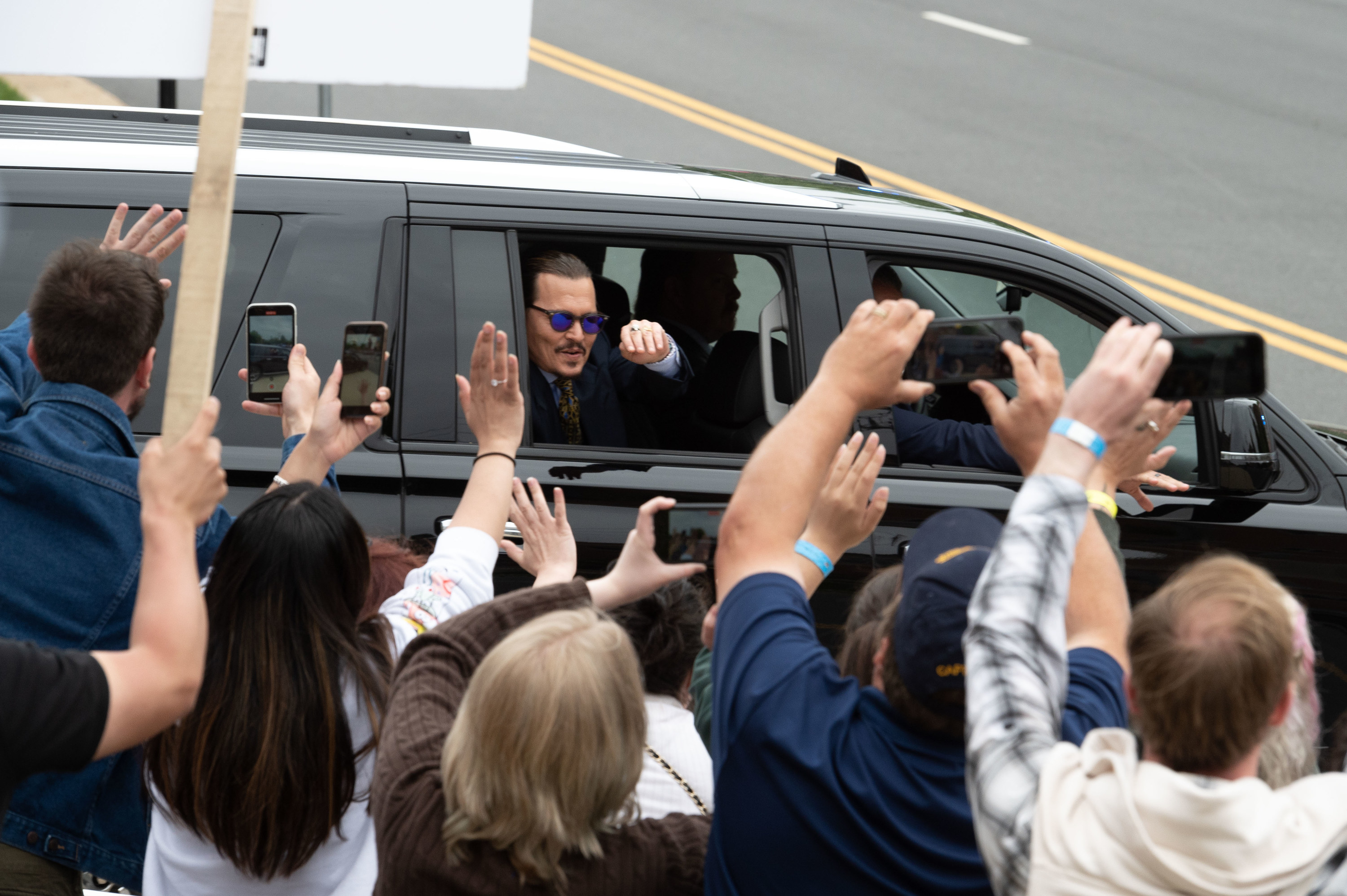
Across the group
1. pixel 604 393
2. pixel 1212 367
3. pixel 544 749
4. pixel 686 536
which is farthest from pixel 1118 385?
pixel 604 393

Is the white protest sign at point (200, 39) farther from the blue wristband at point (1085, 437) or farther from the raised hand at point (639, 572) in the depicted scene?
the blue wristband at point (1085, 437)

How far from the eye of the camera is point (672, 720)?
2303 millimetres

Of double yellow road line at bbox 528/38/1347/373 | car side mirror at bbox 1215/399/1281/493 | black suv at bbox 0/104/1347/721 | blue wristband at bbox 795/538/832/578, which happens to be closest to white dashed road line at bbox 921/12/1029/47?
double yellow road line at bbox 528/38/1347/373

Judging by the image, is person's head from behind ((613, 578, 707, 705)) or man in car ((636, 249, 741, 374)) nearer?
person's head from behind ((613, 578, 707, 705))

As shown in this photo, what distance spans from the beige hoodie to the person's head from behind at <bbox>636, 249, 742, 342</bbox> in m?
3.27

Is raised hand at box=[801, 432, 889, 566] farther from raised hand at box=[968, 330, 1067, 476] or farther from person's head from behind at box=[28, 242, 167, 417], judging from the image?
person's head from behind at box=[28, 242, 167, 417]

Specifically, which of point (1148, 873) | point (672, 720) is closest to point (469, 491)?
point (672, 720)

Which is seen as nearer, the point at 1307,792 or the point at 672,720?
the point at 1307,792

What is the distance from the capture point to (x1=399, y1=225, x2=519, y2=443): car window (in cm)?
345

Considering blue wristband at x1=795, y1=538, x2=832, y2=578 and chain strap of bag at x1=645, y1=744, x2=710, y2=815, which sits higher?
blue wristband at x1=795, y1=538, x2=832, y2=578

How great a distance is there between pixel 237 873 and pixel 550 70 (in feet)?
37.1

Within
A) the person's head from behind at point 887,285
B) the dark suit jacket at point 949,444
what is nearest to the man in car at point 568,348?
the person's head from behind at point 887,285

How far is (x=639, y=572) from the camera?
229 cm

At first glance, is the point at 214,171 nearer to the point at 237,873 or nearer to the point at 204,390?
the point at 204,390
